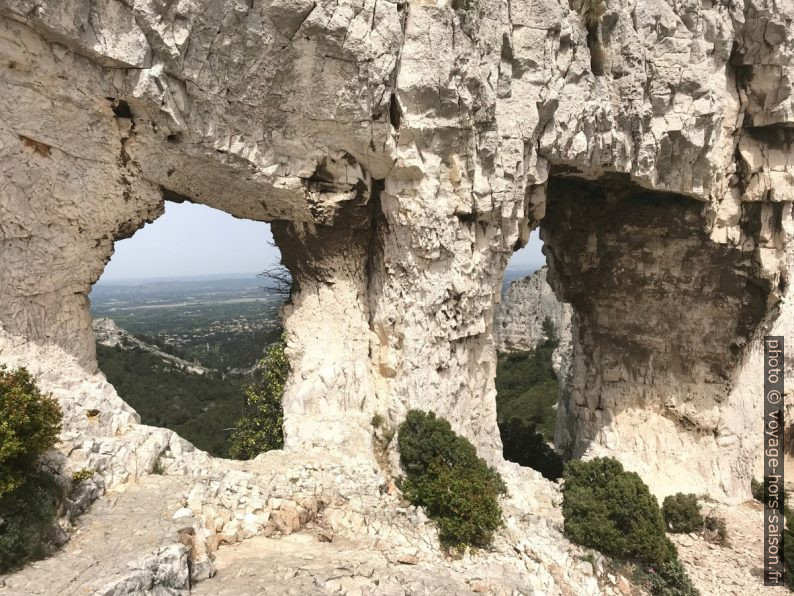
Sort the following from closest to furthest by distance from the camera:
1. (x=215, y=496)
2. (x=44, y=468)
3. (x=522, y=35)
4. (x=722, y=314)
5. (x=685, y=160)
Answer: (x=44, y=468)
(x=215, y=496)
(x=522, y=35)
(x=685, y=160)
(x=722, y=314)

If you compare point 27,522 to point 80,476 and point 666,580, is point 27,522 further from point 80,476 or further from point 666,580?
point 666,580

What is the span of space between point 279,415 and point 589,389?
569 inches

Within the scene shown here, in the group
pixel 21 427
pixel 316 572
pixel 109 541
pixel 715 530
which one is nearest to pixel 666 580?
pixel 715 530

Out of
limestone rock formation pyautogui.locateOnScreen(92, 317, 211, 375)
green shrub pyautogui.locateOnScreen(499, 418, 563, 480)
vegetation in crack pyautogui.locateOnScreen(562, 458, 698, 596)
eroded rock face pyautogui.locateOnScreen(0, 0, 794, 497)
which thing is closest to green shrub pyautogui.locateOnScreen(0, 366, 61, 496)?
eroded rock face pyautogui.locateOnScreen(0, 0, 794, 497)

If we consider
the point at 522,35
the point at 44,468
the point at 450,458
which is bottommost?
the point at 450,458

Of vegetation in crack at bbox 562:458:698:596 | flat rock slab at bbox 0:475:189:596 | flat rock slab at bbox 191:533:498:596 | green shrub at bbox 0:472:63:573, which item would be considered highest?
green shrub at bbox 0:472:63:573

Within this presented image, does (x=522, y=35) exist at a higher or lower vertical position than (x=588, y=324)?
higher

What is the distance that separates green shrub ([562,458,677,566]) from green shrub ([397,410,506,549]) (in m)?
2.03

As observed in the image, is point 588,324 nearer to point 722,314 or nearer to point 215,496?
point 722,314

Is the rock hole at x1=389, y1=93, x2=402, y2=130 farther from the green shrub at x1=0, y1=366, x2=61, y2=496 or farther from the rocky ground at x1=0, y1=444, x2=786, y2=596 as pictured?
the green shrub at x1=0, y1=366, x2=61, y2=496

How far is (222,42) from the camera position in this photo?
9.66 meters

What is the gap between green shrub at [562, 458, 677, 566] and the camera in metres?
11.6

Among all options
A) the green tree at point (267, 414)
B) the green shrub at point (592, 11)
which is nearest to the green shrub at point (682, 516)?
the green tree at point (267, 414)

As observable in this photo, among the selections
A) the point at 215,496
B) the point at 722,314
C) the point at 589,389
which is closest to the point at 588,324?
the point at 589,389
